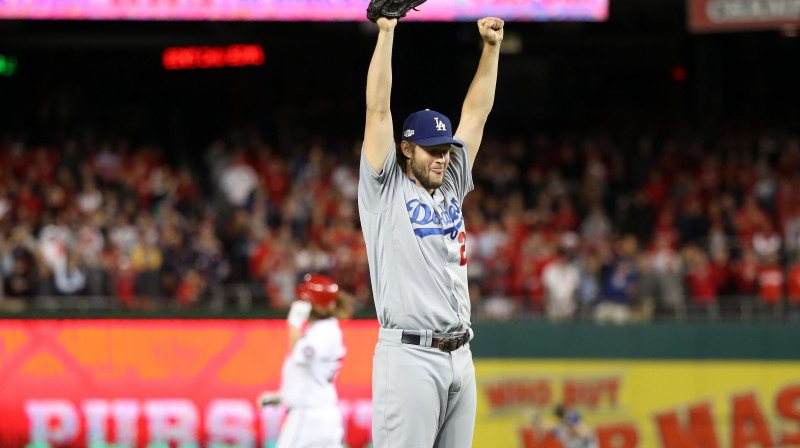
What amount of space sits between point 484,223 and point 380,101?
9746 millimetres

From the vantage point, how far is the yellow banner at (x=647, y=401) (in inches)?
480

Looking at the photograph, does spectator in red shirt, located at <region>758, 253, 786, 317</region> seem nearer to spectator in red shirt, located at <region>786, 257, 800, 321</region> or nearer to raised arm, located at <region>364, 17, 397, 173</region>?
spectator in red shirt, located at <region>786, 257, 800, 321</region>

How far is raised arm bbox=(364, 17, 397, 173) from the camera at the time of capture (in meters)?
4.23

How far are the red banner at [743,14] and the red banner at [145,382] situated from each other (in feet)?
16.9

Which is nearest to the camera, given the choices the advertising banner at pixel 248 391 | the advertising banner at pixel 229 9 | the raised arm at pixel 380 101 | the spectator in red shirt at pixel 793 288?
the raised arm at pixel 380 101

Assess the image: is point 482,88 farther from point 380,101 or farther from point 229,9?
point 229,9

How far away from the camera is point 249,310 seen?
12.7m

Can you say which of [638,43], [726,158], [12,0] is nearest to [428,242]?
[12,0]

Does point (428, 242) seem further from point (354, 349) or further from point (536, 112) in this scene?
point (536, 112)

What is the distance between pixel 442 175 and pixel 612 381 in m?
8.45

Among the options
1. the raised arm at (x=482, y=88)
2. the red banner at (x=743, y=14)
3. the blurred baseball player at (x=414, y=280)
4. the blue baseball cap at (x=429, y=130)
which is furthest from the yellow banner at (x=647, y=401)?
the blue baseball cap at (x=429, y=130)

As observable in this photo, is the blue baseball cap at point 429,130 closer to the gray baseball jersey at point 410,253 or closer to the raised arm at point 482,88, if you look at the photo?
the gray baseball jersey at point 410,253

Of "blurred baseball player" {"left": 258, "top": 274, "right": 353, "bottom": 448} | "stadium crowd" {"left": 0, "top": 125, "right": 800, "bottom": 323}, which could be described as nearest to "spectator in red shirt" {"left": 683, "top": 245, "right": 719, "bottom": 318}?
"stadium crowd" {"left": 0, "top": 125, "right": 800, "bottom": 323}

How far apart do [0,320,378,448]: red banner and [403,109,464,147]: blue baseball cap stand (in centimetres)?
823
